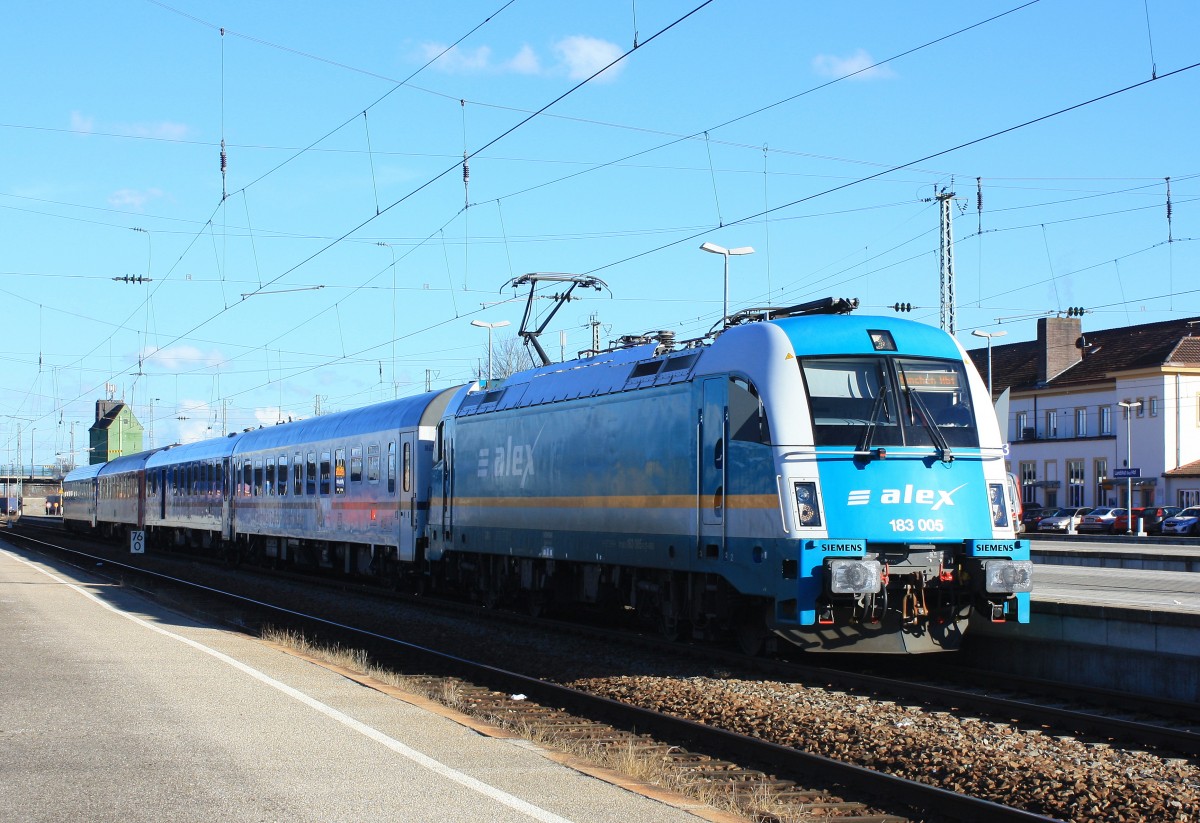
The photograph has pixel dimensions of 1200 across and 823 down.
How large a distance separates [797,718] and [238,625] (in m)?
11.2

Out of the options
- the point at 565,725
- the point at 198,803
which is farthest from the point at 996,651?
the point at 198,803

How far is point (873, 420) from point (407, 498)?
1349 centimetres

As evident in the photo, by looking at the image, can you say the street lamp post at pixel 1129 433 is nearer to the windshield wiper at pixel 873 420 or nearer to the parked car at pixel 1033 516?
the parked car at pixel 1033 516

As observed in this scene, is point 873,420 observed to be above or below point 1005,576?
above

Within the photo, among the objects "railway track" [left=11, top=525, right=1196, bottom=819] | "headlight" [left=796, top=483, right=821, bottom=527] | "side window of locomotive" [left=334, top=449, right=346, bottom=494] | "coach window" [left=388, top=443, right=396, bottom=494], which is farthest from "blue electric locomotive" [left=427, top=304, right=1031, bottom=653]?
"side window of locomotive" [left=334, top=449, right=346, bottom=494]

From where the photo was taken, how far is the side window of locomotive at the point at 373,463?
2709 cm

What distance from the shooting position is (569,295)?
23.1m

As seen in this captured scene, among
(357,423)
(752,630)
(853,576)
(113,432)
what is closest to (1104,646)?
(853,576)

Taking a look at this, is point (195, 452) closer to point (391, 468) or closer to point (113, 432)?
point (391, 468)

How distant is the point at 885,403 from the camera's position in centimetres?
1345

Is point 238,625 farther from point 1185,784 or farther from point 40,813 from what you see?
point 1185,784

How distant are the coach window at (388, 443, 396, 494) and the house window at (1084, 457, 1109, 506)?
52085 millimetres

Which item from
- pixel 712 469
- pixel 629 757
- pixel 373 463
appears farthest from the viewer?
pixel 373 463

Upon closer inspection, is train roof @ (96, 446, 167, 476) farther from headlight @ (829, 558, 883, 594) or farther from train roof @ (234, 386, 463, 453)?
headlight @ (829, 558, 883, 594)
